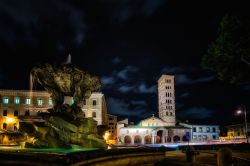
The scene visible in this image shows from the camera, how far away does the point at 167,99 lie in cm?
11100

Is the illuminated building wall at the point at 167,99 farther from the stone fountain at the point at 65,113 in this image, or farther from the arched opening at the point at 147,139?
the stone fountain at the point at 65,113

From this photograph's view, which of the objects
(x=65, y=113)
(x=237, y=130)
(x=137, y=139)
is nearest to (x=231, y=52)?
(x=65, y=113)

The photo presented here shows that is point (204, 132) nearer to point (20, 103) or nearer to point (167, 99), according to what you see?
point (167, 99)

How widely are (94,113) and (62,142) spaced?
197 ft

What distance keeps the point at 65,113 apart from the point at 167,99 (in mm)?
95827

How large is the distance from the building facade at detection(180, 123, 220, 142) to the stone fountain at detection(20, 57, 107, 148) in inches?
3308

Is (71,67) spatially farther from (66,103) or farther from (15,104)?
(15,104)

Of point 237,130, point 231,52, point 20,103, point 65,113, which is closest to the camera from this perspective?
point 65,113

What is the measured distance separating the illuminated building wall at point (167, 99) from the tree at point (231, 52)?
82.2 meters

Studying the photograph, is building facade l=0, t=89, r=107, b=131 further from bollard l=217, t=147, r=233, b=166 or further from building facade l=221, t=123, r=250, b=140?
bollard l=217, t=147, r=233, b=166

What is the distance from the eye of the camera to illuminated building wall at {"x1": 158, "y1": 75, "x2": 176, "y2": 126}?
354ft

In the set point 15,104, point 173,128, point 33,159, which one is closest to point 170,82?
point 173,128

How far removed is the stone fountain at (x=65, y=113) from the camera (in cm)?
1642

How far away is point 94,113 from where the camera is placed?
76000 millimetres
